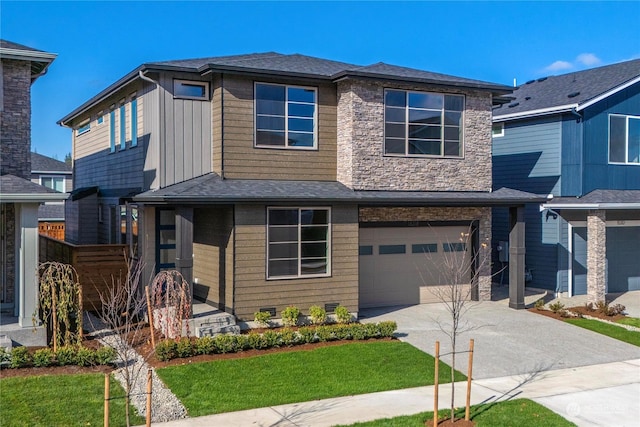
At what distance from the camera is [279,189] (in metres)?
13.7

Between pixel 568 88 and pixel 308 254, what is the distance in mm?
11571

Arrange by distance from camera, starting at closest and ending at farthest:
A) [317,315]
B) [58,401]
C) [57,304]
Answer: [58,401] < [57,304] < [317,315]

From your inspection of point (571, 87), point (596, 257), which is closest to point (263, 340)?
point (596, 257)

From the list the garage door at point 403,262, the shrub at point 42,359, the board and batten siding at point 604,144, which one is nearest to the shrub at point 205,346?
the shrub at point 42,359

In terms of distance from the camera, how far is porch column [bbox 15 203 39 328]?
10984mm

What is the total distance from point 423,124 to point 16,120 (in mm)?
9488

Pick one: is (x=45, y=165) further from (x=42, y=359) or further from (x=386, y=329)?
(x=386, y=329)

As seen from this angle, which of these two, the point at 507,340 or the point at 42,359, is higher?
the point at 42,359

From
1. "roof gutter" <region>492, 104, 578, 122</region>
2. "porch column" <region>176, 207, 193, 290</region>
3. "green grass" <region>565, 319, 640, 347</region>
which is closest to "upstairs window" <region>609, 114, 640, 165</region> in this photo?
"roof gutter" <region>492, 104, 578, 122</region>

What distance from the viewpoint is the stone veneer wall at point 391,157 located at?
576 inches

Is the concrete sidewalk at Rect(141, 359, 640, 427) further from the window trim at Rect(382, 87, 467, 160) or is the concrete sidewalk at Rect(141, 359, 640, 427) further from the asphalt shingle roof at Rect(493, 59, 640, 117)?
the asphalt shingle roof at Rect(493, 59, 640, 117)

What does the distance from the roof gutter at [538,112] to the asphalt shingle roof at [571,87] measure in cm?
23

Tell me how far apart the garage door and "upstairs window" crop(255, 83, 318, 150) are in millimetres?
2999

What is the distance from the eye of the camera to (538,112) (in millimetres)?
18828
